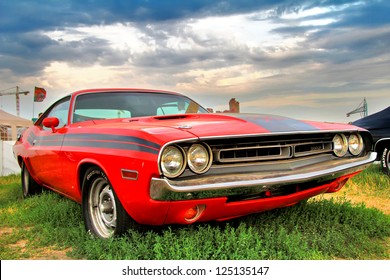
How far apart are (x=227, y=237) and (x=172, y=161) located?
2.69ft

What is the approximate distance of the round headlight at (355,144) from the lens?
12.1 ft

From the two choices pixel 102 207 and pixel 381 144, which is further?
pixel 381 144

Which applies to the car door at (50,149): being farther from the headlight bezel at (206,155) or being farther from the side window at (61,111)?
the headlight bezel at (206,155)

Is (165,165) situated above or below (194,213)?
above

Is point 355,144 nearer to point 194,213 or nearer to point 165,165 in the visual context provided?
point 194,213

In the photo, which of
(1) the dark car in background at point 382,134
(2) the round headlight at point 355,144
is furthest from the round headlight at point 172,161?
(1) the dark car in background at point 382,134

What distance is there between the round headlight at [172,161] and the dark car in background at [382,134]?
5.35 metres

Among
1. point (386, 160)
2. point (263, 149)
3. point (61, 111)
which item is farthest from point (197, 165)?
point (386, 160)

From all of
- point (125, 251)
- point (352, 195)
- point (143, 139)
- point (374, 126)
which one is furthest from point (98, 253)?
point (374, 126)

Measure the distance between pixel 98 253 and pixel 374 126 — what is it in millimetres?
5894

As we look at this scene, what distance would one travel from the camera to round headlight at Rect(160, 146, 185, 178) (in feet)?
8.55

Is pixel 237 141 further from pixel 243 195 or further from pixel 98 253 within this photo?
pixel 98 253

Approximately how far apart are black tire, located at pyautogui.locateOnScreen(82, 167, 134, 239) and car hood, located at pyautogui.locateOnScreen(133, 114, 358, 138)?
0.61 meters

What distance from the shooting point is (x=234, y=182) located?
268 cm
